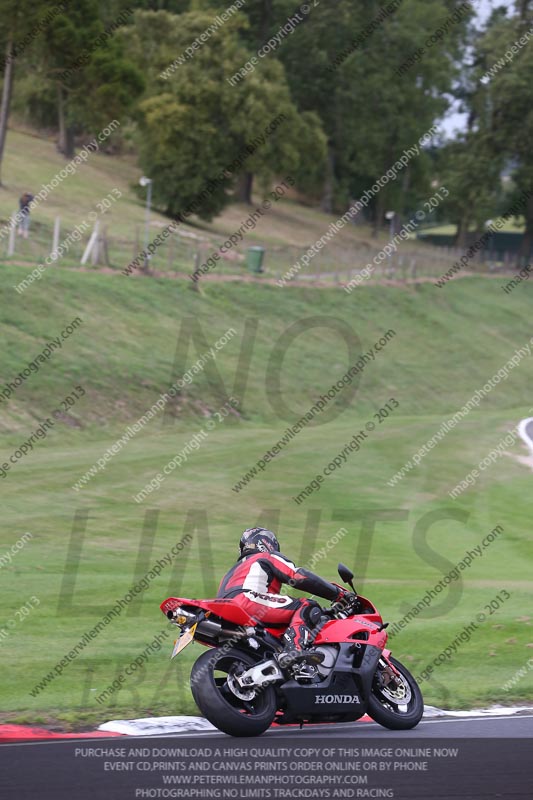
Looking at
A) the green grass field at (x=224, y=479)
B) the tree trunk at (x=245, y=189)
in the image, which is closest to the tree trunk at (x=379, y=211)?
the tree trunk at (x=245, y=189)

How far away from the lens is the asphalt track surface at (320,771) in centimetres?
671

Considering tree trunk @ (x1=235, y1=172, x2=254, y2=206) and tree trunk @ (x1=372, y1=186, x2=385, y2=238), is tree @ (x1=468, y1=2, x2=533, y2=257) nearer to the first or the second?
tree trunk @ (x1=372, y1=186, x2=385, y2=238)

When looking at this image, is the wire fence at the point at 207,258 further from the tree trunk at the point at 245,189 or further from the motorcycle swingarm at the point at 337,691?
the motorcycle swingarm at the point at 337,691

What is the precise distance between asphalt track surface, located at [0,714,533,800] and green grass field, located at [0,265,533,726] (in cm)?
125

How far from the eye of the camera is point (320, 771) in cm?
721

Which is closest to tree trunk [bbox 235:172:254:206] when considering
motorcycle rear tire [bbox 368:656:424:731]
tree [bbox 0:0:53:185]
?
tree [bbox 0:0:53:185]

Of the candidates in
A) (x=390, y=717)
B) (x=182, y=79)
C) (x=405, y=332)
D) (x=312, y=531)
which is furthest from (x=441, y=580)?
(x=182, y=79)

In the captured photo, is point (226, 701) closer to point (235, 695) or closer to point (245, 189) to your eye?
point (235, 695)

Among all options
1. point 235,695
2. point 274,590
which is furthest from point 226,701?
point 274,590

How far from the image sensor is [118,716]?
29.9 ft

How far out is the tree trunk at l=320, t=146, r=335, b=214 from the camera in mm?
86625

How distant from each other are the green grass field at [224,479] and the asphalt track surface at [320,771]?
125cm

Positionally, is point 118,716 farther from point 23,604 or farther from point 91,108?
point 91,108

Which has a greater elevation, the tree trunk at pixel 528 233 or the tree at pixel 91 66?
the tree at pixel 91 66
